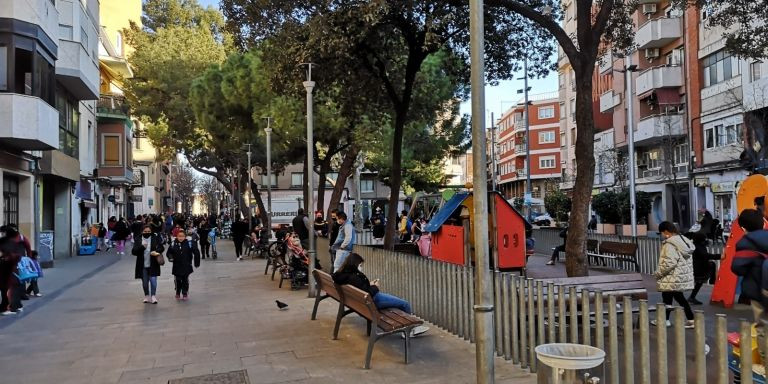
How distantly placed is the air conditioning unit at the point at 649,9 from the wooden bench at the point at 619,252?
25.9 meters

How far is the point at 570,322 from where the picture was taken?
5.40m

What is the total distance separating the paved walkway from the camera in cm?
633

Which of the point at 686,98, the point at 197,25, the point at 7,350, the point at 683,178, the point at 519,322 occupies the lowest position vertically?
the point at 7,350

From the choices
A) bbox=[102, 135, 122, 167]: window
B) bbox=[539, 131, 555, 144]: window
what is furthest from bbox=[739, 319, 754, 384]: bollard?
bbox=[539, 131, 555, 144]: window

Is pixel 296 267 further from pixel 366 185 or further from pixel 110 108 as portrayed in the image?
pixel 366 185

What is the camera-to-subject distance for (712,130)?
30.1 m

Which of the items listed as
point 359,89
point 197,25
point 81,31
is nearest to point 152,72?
point 197,25

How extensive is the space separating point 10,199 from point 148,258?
29.4ft

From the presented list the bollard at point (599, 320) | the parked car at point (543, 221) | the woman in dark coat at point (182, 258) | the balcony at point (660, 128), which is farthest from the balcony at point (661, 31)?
the bollard at point (599, 320)

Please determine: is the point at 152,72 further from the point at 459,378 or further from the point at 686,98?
the point at 459,378

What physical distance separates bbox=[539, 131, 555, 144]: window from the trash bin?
226 ft

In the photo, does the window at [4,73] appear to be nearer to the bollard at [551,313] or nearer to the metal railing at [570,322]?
the metal railing at [570,322]

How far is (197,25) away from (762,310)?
152 feet

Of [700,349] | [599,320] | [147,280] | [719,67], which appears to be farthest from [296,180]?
[700,349]
